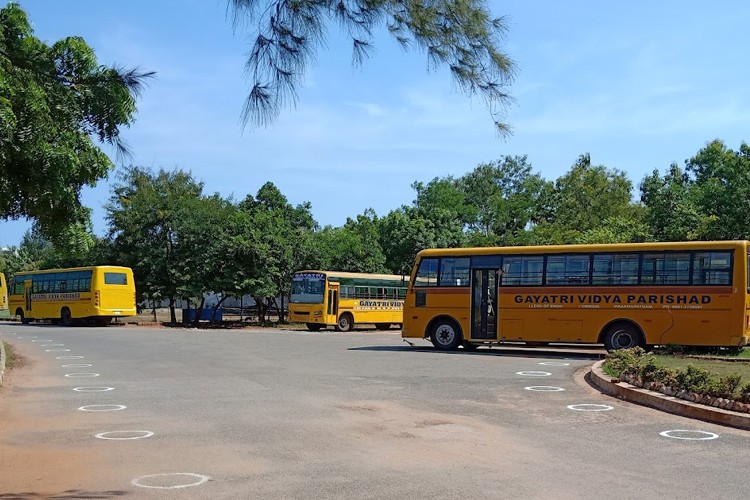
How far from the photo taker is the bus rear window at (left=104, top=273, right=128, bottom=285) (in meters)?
38.6

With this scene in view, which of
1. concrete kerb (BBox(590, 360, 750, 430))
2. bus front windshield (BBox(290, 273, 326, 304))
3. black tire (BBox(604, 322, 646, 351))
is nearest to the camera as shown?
concrete kerb (BBox(590, 360, 750, 430))

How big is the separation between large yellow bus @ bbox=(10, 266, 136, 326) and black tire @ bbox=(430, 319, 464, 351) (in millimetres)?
22268

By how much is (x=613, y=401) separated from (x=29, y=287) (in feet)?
126

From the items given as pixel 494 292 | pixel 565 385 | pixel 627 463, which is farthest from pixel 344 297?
pixel 627 463

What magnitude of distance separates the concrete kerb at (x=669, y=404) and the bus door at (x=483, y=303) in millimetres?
7484

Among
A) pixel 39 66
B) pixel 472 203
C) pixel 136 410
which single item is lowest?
pixel 136 410

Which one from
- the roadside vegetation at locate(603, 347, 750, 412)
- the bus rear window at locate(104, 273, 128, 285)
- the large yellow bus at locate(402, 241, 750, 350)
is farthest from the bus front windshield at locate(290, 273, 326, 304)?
the roadside vegetation at locate(603, 347, 750, 412)

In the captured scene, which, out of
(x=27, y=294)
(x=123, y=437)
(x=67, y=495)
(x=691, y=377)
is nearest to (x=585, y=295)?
(x=691, y=377)

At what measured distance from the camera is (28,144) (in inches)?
233

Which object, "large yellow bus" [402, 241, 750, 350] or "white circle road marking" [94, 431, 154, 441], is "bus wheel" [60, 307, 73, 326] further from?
"white circle road marking" [94, 431, 154, 441]

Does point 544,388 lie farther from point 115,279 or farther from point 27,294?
point 27,294

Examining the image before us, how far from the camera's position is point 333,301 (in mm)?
36156

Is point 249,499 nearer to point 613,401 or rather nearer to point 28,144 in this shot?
point 28,144

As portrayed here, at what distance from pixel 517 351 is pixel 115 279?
2414 centimetres
